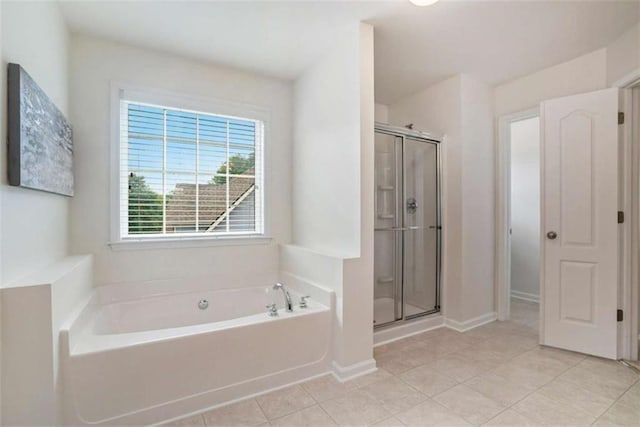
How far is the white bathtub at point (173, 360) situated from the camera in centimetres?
152

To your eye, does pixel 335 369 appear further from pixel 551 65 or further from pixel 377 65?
pixel 551 65

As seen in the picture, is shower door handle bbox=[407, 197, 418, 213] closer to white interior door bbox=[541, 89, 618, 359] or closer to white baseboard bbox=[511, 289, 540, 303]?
white interior door bbox=[541, 89, 618, 359]

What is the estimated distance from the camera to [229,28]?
2213 mm

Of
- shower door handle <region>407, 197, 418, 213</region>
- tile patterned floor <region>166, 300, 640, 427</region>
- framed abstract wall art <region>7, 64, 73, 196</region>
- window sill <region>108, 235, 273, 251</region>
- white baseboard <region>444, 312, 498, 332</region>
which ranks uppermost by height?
framed abstract wall art <region>7, 64, 73, 196</region>

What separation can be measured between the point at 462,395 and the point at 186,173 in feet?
8.88

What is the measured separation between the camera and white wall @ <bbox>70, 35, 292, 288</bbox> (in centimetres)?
229

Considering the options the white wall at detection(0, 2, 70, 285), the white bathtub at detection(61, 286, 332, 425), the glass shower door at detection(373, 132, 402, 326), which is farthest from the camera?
the glass shower door at detection(373, 132, 402, 326)

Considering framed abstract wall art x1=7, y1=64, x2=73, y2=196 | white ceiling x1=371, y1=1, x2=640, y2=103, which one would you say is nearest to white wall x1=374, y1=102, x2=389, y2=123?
white ceiling x1=371, y1=1, x2=640, y2=103

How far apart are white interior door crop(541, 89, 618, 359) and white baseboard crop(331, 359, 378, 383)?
1.60 metres

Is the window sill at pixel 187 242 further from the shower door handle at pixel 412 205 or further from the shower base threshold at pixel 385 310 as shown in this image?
the shower door handle at pixel 412 205

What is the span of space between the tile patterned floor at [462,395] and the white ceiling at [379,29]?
2.51 meters

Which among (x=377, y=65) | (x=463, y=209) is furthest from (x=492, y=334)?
(x=377, y=65)

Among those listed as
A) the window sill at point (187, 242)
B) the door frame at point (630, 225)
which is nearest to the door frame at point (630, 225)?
the door frame at point (630, 225)

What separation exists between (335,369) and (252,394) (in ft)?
1.94
